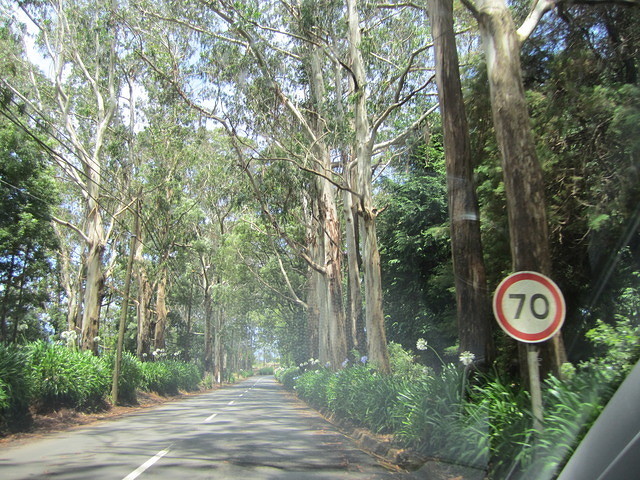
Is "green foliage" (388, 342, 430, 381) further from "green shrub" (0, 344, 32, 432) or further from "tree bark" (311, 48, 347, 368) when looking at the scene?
"green shrub" (0, 344, 32, 432)

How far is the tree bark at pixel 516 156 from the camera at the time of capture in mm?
6703

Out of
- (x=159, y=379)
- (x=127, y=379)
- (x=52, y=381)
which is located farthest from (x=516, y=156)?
(x=159, y=379)

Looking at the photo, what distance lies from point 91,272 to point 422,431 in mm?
17264

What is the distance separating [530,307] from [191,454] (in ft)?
19.3

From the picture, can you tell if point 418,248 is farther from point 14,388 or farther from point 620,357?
point 14,388

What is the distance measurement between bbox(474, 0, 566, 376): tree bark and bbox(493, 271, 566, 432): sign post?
1460 millimetres

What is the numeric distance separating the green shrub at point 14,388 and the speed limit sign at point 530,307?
10.2 metres

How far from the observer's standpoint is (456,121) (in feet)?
28.0

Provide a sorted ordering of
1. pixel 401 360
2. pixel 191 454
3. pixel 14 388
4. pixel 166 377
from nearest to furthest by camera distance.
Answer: pixel 191 454 → pixel 14 388 → pixel 401 360 → pixel 166 377

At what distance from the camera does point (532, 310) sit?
4930mm

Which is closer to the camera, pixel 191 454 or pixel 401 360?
pixel 191 454

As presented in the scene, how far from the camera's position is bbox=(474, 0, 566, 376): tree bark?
6.70 m

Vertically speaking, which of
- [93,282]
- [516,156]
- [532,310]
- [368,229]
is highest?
[93,282]

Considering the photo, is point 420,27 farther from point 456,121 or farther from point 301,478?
point 301,478
